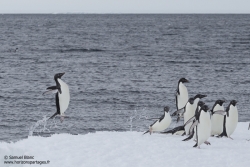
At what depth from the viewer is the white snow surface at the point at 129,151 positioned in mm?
12016

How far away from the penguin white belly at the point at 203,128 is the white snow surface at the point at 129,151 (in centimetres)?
24

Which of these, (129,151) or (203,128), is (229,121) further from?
(129,151)

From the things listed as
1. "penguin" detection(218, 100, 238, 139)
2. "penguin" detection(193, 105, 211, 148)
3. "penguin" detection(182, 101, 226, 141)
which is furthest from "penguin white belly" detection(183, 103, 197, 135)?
"penguin" detection(193, 105, 211, 148)

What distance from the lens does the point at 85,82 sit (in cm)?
4669

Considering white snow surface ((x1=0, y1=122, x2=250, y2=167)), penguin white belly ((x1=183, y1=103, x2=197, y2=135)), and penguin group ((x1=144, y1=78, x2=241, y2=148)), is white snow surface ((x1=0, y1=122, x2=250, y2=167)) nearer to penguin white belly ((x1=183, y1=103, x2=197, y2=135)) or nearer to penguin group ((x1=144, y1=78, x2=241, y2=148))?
penguin group ((x1=144, y1=78, x2=241, y2=148))

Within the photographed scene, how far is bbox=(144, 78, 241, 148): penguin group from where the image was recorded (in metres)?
13.8

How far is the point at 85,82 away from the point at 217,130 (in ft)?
104

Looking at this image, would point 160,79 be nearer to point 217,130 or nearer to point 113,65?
point 113,65

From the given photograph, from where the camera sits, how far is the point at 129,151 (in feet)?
42.9

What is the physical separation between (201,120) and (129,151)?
7.20 ft

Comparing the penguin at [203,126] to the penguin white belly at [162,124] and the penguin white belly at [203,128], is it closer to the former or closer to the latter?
the penguin white belly at [203,128]

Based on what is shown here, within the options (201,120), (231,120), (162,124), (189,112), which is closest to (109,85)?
(162,124)

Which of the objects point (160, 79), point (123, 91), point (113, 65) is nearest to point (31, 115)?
point (123, 91)

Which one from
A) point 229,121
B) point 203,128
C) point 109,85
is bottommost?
point 203,128
